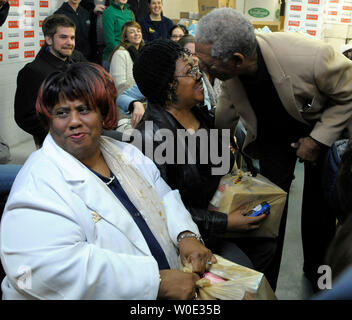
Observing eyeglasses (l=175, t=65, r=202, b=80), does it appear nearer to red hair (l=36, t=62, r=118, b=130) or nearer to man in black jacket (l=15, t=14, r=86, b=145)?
red hair (l=36, t=62, r=118, b=130)

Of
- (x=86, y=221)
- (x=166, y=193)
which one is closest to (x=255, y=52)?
(x=166, y=193)

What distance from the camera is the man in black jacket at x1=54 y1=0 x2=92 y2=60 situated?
5.37 meters

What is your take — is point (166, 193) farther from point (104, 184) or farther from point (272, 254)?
point (272, 254)

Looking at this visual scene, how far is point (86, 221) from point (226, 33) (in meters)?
1.11

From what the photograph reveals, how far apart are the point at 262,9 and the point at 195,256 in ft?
21.4

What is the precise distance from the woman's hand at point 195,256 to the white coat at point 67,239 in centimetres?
17

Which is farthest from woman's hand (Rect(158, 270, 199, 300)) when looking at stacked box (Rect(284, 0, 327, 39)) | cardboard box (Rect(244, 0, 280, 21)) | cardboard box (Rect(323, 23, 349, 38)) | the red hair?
cardboard box (Rect(244, 0, 280, 21))

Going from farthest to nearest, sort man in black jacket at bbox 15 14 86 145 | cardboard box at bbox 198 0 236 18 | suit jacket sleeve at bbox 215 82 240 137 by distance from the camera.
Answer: cardboard box at bbox 198 0 236 18
man in black jacket at bbox 15 14 86 145
suit jacket sleeve at bbox 215 82 240 137

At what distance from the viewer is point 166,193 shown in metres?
1.75

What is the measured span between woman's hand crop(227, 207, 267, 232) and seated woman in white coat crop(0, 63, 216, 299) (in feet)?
0.82

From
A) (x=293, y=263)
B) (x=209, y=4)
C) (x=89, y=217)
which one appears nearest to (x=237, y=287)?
(x=89, y=217)

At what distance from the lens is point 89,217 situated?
1.32 m

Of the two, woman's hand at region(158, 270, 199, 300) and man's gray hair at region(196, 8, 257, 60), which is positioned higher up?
man's gray hair at region(196, 8, 257, 60)

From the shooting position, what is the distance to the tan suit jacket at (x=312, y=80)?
1927 millimetres
